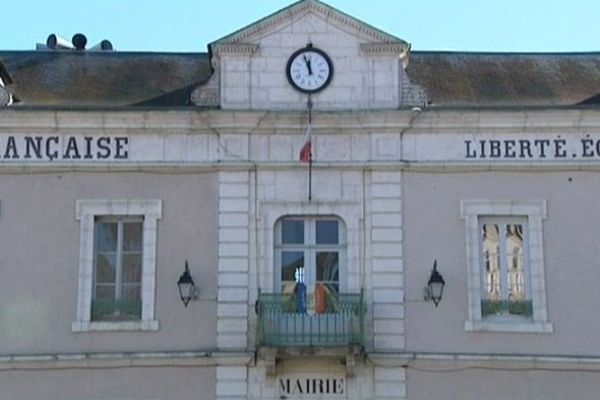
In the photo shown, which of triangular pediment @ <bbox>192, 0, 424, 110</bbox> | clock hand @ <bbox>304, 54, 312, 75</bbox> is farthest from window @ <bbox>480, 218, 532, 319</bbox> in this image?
clock hand @ <bbox>304, 54, 312, 75</bbox>

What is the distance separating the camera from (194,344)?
55.2 feet

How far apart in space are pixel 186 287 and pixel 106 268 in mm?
1333

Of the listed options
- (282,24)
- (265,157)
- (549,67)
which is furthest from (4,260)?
(549,67)

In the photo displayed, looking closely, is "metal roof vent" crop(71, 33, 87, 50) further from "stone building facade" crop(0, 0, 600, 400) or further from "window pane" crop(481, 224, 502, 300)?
"window pane" crop(481, 224, 502, 300)

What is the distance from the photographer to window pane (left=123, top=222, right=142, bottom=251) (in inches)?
683

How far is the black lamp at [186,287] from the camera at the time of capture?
662 inches

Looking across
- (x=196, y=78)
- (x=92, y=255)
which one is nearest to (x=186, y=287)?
(x=92, y=255)

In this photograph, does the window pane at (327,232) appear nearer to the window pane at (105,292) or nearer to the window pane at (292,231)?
the window pane at (292,231)

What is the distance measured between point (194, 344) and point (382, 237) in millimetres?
3143

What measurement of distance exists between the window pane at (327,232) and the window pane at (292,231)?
0.83ft

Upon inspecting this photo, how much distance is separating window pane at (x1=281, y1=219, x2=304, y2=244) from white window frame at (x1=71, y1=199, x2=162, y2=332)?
1.84 metres

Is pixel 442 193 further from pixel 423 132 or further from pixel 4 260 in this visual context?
pixel 4 260

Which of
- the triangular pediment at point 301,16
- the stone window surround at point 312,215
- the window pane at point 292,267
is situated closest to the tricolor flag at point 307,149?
the stone window surround at point 312,215

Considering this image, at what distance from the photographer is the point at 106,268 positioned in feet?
56.7
